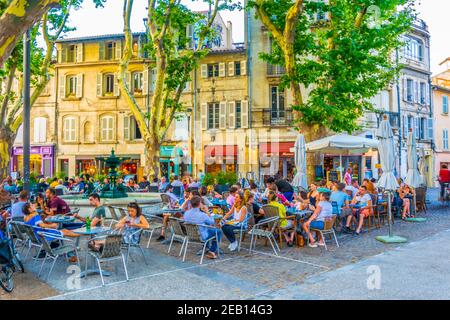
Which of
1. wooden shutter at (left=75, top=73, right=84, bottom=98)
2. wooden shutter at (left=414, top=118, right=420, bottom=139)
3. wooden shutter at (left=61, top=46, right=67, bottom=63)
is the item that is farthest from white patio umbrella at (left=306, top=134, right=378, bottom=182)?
wooden shutter at (left=61, top=46, right=67, bottom=63)

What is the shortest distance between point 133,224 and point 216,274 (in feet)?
5.58

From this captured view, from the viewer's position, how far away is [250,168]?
2678cm

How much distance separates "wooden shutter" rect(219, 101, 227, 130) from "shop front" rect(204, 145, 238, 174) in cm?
146

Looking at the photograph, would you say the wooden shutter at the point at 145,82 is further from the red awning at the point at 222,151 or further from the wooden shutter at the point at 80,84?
the red awning at the point at 222,151

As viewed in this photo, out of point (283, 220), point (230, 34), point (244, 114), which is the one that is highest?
point (230, 34)

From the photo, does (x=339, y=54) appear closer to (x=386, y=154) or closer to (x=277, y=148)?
(x=386, y=154)

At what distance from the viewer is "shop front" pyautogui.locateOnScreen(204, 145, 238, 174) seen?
27250mm

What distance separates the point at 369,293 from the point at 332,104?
10827 millimetres

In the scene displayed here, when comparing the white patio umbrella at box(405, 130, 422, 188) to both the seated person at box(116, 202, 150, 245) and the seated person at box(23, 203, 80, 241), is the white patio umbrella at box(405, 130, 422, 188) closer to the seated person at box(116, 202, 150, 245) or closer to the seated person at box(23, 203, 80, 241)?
the seated person at box(116, 202, 150, 245)

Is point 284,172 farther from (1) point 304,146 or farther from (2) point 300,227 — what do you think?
(2) point 300,227

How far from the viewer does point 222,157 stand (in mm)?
27328

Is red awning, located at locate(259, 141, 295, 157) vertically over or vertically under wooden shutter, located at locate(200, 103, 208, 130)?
under

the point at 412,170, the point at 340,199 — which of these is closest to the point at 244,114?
the point at 412,170
